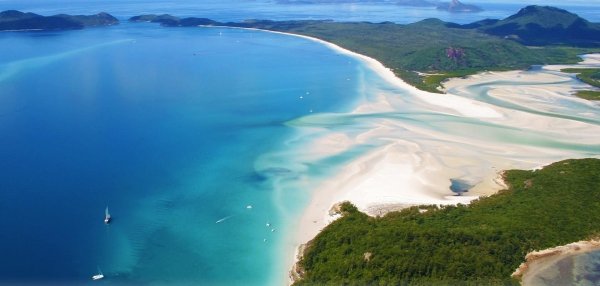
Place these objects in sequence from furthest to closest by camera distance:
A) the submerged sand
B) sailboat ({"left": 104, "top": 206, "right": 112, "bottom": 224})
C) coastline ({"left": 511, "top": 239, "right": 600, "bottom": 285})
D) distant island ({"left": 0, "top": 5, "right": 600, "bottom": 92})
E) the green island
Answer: distant island ({"left": 0, "top": 5, "right": 600, "bottom": 92}) → the green island → the submerged sand → sailboat ({"left": 104, "top": 206, "right": 112, "bottom": 224}) → coastline ({"left": 511, "top": 239, "right": 600, "bottom": 285})

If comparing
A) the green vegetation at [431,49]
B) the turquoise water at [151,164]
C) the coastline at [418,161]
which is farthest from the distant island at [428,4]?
the coastline at [418,161]

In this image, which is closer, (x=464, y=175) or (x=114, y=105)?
(x=464, y=175)

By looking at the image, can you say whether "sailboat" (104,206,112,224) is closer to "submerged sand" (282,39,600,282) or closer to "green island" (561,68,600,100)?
"submerged sand" (282,39,600,282)

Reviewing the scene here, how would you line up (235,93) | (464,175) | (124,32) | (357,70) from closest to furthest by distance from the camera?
(464,175), (235,93), (357,70), (124,32)

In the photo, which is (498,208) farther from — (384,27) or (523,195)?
(384,27)

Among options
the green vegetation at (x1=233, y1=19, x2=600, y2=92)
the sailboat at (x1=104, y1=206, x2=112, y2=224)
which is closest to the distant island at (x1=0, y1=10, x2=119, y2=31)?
the green vegetation at (x1=233, y1=19, x2=600, y2=92)

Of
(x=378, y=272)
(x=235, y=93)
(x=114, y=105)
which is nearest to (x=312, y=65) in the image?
(x=235, y=93)

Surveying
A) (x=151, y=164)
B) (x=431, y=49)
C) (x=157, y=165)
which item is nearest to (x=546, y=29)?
(x=431, y=49)
